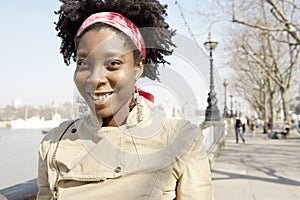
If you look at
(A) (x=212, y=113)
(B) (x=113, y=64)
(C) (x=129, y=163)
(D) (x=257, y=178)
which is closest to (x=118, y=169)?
(C) (x=129, y=163)

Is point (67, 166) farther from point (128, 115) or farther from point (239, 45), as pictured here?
point (239, 45)

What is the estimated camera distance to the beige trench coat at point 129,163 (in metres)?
1.32

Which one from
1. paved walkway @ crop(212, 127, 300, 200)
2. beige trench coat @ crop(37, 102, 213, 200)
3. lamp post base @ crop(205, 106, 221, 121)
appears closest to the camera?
beige trench coat @ crop(37, 102, 213, 200)

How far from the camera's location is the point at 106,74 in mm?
Answer: 1375

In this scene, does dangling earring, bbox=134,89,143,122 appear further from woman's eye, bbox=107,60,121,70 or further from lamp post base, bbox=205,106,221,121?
lamp post base, bbox=205,106,221,121

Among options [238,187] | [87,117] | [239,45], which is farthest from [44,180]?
[239,45]

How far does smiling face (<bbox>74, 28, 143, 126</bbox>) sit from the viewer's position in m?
1.38

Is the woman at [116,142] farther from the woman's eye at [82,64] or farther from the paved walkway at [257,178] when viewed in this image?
the paved walkway at [257,178]

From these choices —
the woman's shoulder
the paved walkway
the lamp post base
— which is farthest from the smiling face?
the lamp post base

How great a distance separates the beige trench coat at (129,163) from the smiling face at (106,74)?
0.24 feet

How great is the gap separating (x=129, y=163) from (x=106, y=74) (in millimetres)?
359

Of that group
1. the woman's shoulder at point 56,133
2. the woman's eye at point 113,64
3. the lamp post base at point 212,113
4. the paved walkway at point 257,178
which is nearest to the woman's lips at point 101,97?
the woman's eye at point 113,64

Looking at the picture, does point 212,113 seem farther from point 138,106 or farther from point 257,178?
point 138,106

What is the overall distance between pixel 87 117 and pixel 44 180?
0.32 m
